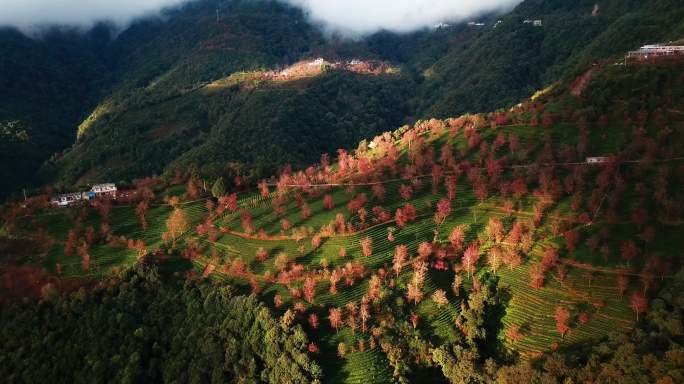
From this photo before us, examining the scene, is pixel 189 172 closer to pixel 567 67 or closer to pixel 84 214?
pixel 84 214

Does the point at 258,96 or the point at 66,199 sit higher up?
the point at 258,96

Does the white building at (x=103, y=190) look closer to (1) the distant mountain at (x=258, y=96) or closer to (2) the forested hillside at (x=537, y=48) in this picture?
(1) the distant mountain at (x=258, y=96)

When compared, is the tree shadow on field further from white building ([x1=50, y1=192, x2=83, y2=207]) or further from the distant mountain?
white building ([x1=50, y1=192, x2=83, y2=207])

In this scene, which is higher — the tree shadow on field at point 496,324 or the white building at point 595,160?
the white building at point 595,160

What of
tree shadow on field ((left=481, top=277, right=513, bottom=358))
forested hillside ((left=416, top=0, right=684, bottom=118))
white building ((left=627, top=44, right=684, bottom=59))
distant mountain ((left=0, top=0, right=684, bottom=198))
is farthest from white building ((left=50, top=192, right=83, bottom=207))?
forested hillside ((left=416, top=0, right=684, bottom=118))

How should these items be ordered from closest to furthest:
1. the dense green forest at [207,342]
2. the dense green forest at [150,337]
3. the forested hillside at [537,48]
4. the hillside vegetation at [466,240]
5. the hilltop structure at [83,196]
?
the dense green forest at [207,342], the hillside vegetation at [466,240], the dense green forest at [150,337], the hilltop structure at [83,196], the forested hillside at [537,48]

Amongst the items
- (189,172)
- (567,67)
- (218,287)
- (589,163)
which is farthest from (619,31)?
(218,287)

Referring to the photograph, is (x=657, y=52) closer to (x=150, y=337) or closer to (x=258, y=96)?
(x=150, y=337)

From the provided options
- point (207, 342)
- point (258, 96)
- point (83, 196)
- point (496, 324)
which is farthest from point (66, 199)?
point (258, 96)

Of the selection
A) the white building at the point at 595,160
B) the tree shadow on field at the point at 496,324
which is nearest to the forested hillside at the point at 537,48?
the white building at the point at 595,160

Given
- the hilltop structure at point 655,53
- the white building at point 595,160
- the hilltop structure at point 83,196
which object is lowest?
the white building at point 595,160
